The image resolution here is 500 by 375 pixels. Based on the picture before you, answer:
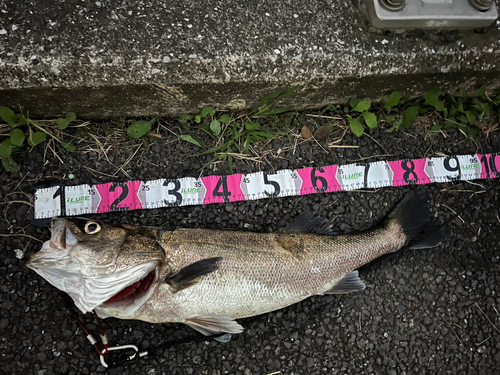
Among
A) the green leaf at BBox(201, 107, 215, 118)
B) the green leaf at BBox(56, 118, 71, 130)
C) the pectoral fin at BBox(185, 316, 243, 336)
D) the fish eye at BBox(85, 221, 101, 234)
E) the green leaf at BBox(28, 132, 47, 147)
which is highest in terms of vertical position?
the green leaf at BBox(201, 107, 215, 118)

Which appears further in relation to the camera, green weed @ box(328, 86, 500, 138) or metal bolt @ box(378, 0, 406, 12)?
green weed @ box(328, 86, 500, 138)

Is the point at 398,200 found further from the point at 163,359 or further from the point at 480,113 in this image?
the point at 163,359

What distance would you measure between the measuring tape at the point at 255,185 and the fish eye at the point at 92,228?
1.98ft

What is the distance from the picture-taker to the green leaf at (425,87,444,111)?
10.1 feet

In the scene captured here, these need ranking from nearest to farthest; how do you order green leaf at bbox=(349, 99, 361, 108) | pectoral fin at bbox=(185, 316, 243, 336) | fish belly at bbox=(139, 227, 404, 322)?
fish belly at bbox=(139, 227, 404, 322)
pectoral fin at bbox=(185, 316, 243, 336)
green leaf at bbox=(349, 99, 361, 108)

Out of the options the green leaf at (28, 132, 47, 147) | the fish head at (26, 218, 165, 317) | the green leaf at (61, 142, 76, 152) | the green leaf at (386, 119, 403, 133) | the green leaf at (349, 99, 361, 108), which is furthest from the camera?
the green leaf at (386, 119, 403, 133)

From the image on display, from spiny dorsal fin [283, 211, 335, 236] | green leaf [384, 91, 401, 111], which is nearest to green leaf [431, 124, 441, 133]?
green leaf [384, 91, 401, 111]

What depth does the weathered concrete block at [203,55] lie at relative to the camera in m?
2.60

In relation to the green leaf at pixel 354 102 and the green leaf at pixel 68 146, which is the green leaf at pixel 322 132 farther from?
the green leaf at pixel 68 146

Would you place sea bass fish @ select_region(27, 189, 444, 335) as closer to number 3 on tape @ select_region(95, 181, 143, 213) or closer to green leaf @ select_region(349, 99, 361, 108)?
number 3 on tape @ select_region(95, 181, 143, 213)

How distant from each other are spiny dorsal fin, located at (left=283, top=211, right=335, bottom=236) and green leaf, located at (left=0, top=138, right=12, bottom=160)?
226 centimetres

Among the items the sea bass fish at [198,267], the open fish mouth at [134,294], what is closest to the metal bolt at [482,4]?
the sea bass fish at [198,267]

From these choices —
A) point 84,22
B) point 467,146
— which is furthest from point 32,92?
point 467,146

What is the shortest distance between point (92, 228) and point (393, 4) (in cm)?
266
